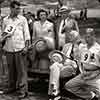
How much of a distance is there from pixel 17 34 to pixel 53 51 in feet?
→ 2.33

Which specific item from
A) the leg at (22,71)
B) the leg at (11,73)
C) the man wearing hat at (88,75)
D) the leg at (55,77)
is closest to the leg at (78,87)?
the man wearing hat at (88,75)

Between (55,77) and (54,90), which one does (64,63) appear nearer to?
Answer: (55,77)

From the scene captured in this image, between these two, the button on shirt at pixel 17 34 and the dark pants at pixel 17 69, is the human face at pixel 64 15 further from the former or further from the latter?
the dark pants at pixel 17 69

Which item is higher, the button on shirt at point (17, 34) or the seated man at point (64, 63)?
the button on shirt at point (17, 34)

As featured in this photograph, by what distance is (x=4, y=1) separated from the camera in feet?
40.5

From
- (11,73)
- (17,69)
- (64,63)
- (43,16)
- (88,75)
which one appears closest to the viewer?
(88,75)

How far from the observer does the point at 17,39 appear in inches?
219

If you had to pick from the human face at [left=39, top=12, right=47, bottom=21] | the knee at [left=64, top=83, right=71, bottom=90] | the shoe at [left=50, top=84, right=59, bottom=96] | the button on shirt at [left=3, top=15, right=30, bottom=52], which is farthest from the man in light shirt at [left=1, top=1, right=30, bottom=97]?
the knee at [left=64, top=83, right=71, bottom=90]

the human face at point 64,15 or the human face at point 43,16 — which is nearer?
the human face at point 43,16

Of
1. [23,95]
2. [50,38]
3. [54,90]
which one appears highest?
[50,38]

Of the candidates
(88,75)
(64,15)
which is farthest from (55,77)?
(64,15)

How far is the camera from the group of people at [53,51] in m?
4.94

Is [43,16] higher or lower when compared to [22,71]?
higher

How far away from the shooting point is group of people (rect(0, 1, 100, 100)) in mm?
4938
